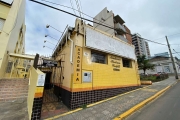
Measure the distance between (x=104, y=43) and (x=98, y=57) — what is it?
4.03 ft

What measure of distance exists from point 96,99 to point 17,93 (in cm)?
639

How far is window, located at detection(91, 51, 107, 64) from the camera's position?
572 centimetres

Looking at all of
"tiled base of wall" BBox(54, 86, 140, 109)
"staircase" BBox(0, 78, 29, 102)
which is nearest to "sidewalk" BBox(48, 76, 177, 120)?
"tiled base of wall" BBox(54, 86, 140, 109)

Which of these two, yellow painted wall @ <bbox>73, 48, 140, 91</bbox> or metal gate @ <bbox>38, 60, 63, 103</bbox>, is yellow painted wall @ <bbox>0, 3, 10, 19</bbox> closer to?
metal gate @ <bbox>38, 60, 63, 103</bbox>

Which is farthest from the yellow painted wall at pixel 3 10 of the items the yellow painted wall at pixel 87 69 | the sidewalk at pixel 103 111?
the sidewalk at pixel 103 111

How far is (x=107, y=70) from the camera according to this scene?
5.95m

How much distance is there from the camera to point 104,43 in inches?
243

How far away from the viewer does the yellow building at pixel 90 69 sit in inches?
180

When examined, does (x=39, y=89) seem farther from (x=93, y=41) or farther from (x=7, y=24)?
(x=7, y=24)

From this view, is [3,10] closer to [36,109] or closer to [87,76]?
[36,109]

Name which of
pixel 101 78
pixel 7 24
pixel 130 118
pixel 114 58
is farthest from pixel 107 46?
pixel 7 24

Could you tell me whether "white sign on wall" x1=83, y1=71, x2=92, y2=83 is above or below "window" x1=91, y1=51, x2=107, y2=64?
below

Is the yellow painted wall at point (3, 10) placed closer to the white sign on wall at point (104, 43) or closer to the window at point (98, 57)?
the white sign on wall at point (104, 43)

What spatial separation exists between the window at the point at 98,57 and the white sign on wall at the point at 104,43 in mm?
490
